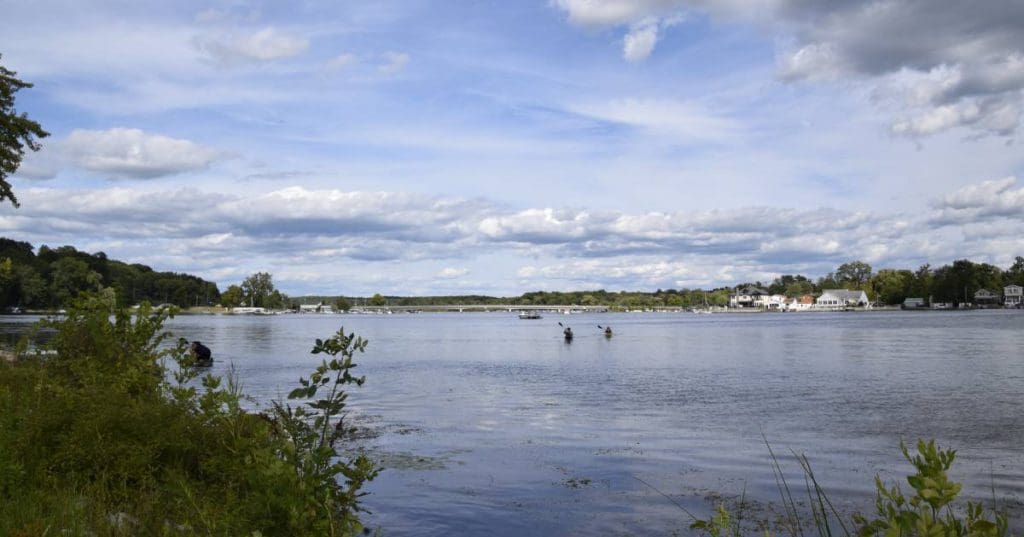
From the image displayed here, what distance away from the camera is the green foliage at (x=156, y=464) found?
747cm

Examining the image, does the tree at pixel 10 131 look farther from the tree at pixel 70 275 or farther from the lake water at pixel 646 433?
the tree at pixel 70 275

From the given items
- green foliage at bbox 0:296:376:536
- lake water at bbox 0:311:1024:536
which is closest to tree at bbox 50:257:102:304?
lake water at bbox 0:311:1024:536

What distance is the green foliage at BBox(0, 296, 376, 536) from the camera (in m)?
7.47

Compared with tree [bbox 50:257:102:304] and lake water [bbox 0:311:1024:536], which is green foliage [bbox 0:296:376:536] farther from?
tree [bbox 50:257:102:304]

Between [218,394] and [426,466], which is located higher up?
[218,394]

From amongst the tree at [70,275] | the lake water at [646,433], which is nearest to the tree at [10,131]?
the lake water at [646,433]

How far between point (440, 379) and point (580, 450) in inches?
890

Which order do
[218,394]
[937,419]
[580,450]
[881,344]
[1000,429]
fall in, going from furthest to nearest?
[881,344] < [937,419] < [1000,429] < [580,450] < [218,394]

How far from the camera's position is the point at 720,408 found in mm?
28656

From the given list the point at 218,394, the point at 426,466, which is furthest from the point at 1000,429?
the point at 218,394

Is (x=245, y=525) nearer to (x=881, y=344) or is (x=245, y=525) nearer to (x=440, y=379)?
(x=440, y=379)

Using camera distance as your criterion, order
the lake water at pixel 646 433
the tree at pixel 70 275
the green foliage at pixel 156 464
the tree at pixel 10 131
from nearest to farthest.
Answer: the green foliage at pixel 156 464, the lake water at pixel 646 433, the tree at pixel 10 131, the tree at pixel 70 275

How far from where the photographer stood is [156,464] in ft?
37.5

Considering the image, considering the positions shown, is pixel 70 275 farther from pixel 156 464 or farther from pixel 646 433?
pixel 156 464
